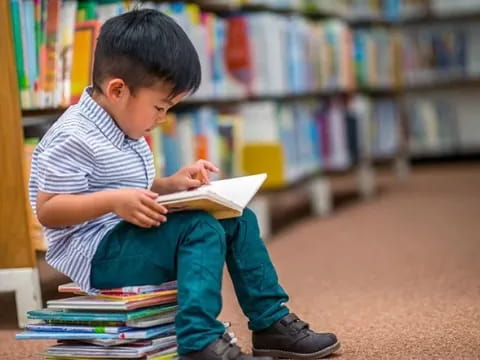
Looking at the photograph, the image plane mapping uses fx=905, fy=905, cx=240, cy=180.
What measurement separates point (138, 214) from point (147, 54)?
0.79ft

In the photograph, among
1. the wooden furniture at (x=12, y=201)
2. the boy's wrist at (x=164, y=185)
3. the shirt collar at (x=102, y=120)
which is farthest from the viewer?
the wooden furniture at (x=12, y=201)

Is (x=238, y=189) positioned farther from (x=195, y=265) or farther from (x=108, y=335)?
(x=108, y=335)

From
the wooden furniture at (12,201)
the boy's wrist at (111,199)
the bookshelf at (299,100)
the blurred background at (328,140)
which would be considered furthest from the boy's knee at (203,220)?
the bookshelf at (299,100)

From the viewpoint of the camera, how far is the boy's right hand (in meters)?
1.24

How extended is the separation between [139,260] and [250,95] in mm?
1826

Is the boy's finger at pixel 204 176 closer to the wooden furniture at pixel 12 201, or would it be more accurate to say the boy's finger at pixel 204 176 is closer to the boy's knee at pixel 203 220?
the boy's knee at pixel 203 220

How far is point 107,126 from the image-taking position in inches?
53.6

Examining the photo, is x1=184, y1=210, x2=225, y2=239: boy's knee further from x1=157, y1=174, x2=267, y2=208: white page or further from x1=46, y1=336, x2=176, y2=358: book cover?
x1=46, y1=336, x2=176, y2=358: book cover

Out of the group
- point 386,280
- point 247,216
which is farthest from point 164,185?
point 386,280

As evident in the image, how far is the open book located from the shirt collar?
0.48 feet

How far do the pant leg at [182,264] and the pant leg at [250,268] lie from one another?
0.09 metres

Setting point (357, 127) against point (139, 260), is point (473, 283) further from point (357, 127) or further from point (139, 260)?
point (357, 127)

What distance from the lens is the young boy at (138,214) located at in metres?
1.26

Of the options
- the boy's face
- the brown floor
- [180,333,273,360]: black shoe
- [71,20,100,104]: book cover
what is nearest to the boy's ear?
the boy's face
